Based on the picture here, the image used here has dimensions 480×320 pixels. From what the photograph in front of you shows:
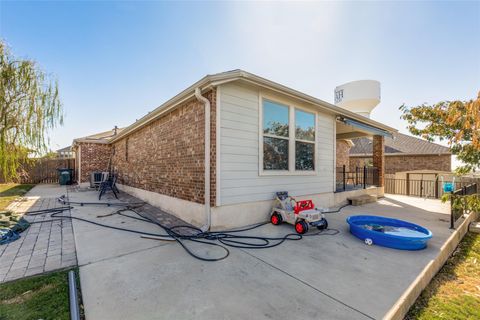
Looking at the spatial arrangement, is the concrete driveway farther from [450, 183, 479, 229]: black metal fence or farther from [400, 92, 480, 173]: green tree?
[400, 92, 480, 173]: green tree

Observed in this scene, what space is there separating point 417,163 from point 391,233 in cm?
1497

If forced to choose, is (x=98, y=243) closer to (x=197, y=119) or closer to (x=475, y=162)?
(x=197, y=119)

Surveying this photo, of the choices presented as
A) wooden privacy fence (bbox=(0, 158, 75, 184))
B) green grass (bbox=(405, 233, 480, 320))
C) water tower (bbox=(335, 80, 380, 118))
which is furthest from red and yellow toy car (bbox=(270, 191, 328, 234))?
wooden privacy fence (bbox=(0, 158, 75, 184))

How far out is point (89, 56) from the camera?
7.34 metres

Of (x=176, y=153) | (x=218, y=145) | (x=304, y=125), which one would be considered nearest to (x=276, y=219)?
(x=218, y=145)

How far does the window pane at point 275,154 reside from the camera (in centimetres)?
520

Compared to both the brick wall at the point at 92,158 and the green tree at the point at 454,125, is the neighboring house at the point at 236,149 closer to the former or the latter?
the green tree at the point at 454,125

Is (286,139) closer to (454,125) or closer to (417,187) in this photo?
(454,125)

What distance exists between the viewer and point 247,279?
2.57 metres

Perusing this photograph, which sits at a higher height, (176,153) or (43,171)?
(176,153)

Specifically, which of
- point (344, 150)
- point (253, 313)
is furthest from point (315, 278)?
point (344, 150)

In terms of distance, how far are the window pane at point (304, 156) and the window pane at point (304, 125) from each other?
0.20 m

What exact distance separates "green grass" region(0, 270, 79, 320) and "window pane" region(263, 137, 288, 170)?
4.01 metres

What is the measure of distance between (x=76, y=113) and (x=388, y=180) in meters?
14.5
